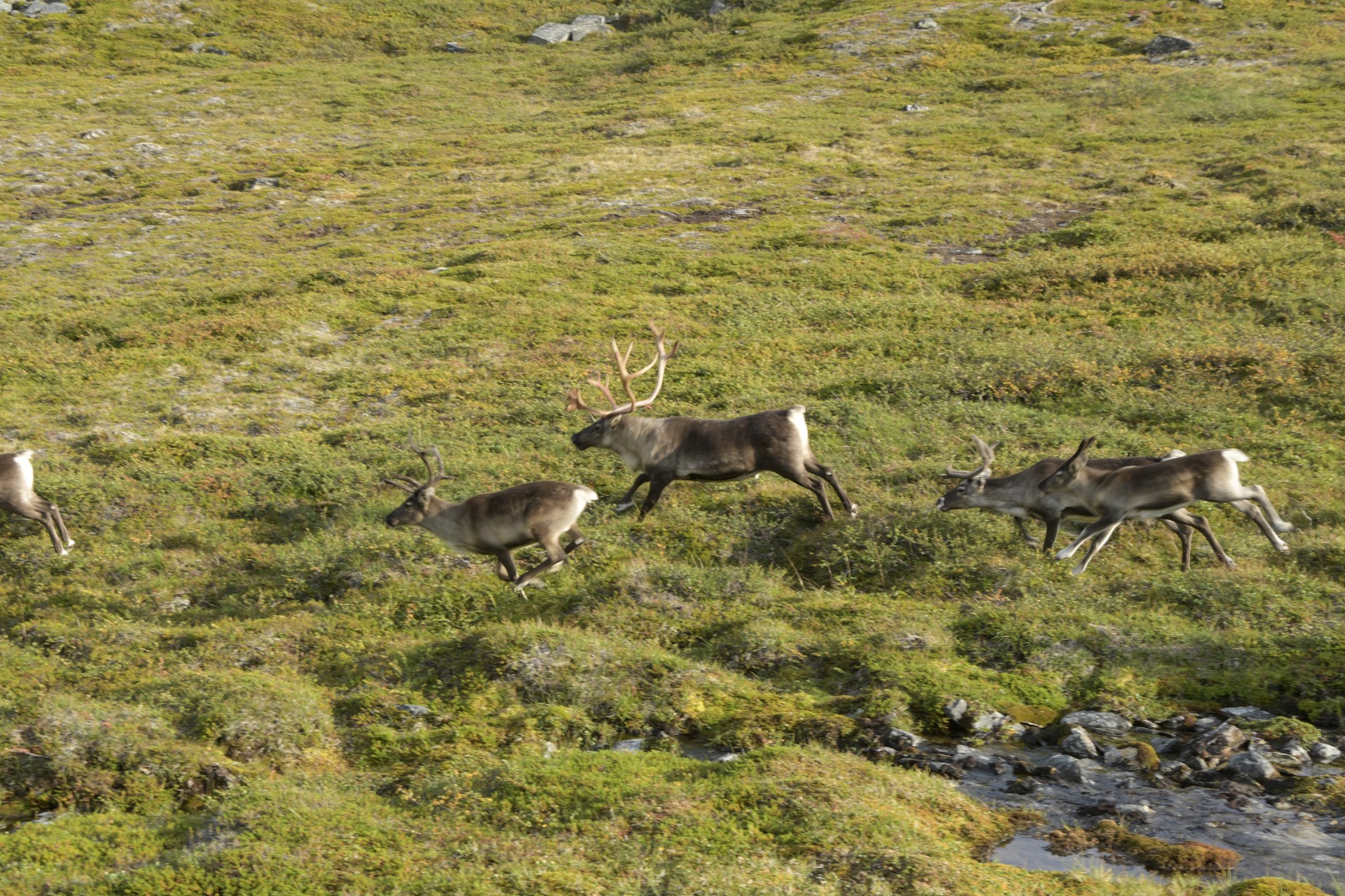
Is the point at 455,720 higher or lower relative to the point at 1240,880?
lower

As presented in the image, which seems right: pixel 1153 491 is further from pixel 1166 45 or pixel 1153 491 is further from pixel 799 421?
pixel 1166 45

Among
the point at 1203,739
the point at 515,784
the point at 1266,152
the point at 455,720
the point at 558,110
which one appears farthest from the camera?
the point at 558,110

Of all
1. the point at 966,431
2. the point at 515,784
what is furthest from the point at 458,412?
the point at 515,784

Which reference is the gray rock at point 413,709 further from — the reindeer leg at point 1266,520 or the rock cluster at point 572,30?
the rock cluster at point 572,30

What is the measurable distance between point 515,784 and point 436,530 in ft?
18.7

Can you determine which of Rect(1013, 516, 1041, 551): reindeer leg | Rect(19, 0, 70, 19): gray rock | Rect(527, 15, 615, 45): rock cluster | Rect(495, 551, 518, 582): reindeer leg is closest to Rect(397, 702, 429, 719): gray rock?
Rect(495, 551, 518, 582): reindeer leg

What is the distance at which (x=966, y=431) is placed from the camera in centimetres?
1923

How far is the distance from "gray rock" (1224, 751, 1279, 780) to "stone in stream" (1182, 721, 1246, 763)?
0.11 metres

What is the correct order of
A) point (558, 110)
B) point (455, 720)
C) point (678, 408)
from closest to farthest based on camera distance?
point (455, 720)
point (678, 408)
point (558, 110)

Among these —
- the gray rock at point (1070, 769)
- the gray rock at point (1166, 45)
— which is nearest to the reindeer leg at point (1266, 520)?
the gray rock at point (1070, 769)

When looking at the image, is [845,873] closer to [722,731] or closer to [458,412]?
[722,731]

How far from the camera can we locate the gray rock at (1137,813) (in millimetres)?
9508

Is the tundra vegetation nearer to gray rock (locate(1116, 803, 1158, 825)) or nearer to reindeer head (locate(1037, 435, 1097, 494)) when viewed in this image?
reindeer head (locate(1037, 435, 1097, 494))

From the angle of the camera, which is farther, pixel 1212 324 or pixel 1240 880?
pixel 1212 324
